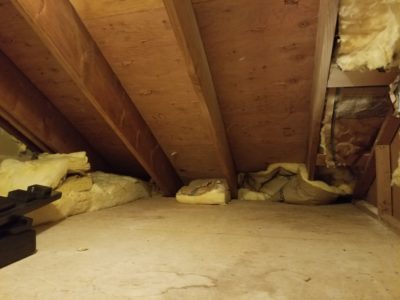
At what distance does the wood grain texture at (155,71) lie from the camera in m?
1.54

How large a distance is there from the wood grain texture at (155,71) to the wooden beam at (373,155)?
106 cm

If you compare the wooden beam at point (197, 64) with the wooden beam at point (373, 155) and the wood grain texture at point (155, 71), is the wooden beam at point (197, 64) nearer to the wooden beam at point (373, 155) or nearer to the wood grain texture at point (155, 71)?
the wood grain texture at point (155, 71)

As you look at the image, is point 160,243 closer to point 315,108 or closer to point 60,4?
point 315,108

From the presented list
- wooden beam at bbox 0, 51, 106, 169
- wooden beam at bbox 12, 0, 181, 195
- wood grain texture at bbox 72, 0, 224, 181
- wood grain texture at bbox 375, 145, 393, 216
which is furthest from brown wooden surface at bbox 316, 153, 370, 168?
wooden beam at bbox 0, 51, 106, 169

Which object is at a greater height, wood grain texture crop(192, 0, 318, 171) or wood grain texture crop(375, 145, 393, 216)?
wood grain texture crop(192, 0, 318, 171)

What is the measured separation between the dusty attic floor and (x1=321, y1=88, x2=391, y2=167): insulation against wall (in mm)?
434

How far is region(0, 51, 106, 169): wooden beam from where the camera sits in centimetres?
197

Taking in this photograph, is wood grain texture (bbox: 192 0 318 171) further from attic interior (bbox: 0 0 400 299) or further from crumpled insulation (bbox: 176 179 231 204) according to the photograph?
crumpled insulation (bbox: 176 179 231 204)

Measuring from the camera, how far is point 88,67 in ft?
5.53

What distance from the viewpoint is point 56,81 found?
2074 mm

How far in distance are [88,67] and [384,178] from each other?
189 cm

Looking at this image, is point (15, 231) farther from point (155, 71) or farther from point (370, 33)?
point (370, 33)

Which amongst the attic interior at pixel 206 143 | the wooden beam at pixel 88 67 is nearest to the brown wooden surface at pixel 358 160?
the attic interior at pixel 206 143

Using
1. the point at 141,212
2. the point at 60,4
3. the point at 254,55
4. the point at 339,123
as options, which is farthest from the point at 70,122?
the point at 339,123
